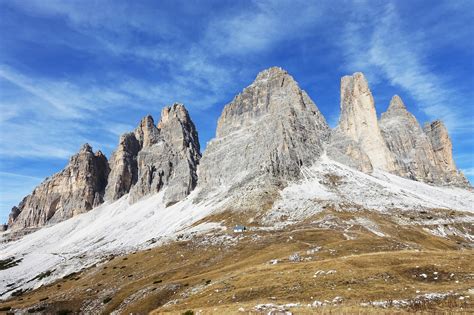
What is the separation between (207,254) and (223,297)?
4804cm

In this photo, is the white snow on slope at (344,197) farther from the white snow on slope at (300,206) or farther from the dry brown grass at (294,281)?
the dry brown grass at (294,281)

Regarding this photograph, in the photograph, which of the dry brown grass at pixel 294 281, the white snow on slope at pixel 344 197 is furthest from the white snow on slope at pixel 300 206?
the dry brown grass at pixel 294 281

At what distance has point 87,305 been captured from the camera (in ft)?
198

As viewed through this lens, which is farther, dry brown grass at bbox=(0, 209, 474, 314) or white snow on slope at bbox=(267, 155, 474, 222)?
white snow on slope at bbox=(267, 155, 474, 222)

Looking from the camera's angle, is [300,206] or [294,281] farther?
[300,206]

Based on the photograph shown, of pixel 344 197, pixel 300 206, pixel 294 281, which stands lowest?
pixel 294 281

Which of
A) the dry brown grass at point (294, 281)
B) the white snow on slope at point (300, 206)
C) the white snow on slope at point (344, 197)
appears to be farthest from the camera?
the white snow on slope at point (344, 197)

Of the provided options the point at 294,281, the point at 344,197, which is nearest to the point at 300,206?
the point at 344,197

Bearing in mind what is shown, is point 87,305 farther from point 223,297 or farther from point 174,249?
point 174,249

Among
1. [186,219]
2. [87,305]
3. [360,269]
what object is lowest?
[87,305]

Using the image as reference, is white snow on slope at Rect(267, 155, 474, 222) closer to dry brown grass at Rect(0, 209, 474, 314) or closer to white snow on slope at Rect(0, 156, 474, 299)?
white snow on slope at Rect(0, 156, 474, 299)

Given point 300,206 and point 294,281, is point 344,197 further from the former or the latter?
point 294,281

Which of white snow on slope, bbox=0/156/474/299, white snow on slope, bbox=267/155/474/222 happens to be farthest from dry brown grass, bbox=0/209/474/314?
white snow on slope, bbox=267/155/474/222

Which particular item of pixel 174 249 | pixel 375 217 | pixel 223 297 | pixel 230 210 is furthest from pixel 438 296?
pixel 230 210
